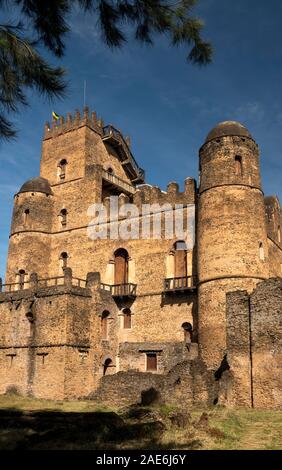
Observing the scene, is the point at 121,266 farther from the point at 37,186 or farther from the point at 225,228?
the point at 37,186

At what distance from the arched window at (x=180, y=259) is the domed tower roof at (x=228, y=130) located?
566 cm

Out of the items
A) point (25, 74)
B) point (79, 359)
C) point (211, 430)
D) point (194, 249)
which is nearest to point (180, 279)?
point (194, 249)

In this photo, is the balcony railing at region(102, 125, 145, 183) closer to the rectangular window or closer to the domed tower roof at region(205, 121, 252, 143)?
the domed tower roof at region(205, 121, 252, 143)

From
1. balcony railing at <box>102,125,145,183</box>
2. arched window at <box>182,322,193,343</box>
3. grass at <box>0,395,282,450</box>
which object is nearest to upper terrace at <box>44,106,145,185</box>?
balcony railing at <box>102,125,145,183</box>

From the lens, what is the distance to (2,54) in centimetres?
877

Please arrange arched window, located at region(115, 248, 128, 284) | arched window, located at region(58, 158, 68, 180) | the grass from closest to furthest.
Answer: the grass < arched window, located at region(115, 248, 128, 284) < arched window, located at region(58, 158, 68, 180)

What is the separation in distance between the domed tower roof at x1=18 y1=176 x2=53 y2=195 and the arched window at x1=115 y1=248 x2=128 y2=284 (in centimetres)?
702

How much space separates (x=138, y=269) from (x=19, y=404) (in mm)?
10038

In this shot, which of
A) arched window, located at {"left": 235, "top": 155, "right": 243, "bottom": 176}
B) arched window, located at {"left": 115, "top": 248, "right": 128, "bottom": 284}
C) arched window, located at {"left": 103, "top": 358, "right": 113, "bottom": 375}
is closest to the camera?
arched window, located at {"left": 235, "top": 155, "right": 243, "bottom": 176}

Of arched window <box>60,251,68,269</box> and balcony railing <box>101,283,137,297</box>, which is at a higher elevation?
arched window <box>60,251,68,269</box>

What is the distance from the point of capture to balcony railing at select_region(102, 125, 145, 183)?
116 feet

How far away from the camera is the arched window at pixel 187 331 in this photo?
85.0ft
